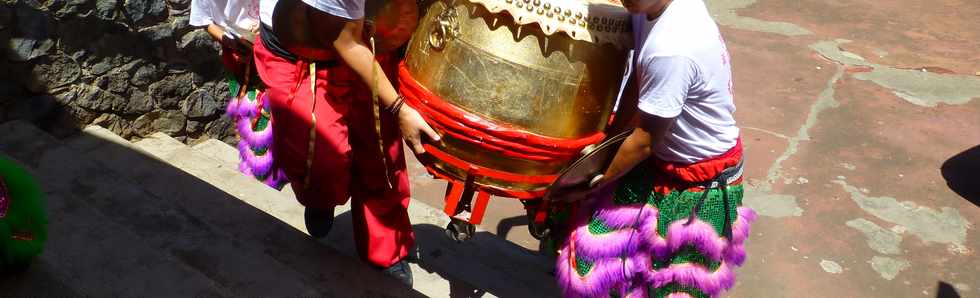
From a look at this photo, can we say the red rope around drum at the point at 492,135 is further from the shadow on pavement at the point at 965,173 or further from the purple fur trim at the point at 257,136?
the shadow on pavement at the point at 965,173

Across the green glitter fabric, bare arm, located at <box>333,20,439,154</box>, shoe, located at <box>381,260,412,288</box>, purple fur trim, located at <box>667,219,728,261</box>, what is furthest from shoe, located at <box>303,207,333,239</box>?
purple fur trim, located at <box>667,219,728,261</box>

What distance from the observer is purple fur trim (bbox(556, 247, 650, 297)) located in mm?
2646

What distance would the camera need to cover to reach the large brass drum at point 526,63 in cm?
216

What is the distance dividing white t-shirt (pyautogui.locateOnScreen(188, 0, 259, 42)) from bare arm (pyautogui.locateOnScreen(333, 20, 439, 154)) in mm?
1503

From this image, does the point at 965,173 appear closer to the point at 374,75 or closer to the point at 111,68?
the point at 374,75

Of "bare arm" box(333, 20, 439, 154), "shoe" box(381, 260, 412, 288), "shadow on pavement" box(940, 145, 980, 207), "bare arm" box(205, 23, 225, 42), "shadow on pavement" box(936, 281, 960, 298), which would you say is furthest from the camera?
"shadow on pavement" box(940, 145, 980, 207)

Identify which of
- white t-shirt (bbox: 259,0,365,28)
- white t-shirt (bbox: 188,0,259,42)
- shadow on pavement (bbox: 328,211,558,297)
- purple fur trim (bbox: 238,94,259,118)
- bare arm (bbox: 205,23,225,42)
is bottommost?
shadow on pavement (bbox: 328,211,558,297)

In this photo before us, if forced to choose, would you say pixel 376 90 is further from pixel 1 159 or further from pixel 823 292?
→ pixel 823 292

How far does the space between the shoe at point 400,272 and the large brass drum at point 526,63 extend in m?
1.07

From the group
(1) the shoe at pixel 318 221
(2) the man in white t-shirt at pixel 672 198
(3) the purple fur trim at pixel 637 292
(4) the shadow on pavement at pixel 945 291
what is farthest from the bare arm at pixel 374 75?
(4) the shadow on pavement at pixel 945 291

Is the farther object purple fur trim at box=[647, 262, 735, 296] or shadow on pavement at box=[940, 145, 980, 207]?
shadow on pavement at box=[940, 145, 980, 207]

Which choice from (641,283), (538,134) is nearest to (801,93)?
(641,283)

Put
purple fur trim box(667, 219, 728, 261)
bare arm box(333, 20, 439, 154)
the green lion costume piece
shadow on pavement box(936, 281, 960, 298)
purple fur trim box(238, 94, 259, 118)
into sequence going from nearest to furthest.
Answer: the green lion costume piece < bare arm box(333, 20, 439, 154) < purple fur trim box(667, 219, 728, 261) < purple fur trim box(238, 94, 259, 118) < shadow on pavement box(936, 281, 960, 298)

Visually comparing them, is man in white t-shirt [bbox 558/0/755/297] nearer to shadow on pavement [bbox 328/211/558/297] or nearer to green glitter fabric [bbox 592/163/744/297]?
green glitter fabric [bbox 592/163/744/297]
